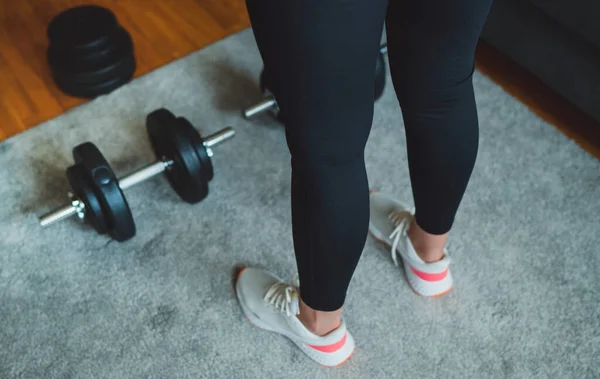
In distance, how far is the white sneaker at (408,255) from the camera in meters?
1.04

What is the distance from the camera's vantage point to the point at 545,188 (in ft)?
4.08

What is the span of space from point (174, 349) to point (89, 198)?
0.33 metres

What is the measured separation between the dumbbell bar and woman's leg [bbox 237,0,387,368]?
49 cm

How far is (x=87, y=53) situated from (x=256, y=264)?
0.71m

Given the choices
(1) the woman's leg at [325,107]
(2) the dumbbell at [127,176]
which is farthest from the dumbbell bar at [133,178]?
(1) the woman's leg at [325,107]

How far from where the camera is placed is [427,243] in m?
1.00

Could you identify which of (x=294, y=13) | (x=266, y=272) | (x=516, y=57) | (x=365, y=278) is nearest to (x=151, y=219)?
(x=266, y=272)

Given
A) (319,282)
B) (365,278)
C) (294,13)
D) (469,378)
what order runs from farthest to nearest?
(365,278), (469,378), (319,282), (294,13)

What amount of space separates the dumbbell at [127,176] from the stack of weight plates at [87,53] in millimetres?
307

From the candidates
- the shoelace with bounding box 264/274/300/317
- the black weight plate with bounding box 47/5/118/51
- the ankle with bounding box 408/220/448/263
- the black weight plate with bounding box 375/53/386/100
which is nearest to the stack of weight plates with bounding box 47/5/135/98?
the black weight plate with bounding box 47/5/118/51

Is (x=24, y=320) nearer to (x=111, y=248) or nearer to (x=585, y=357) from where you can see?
(x=111, y=248)

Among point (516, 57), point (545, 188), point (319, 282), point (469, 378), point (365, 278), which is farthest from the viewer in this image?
point (516, 57)

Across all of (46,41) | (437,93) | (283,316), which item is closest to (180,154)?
(283,316)

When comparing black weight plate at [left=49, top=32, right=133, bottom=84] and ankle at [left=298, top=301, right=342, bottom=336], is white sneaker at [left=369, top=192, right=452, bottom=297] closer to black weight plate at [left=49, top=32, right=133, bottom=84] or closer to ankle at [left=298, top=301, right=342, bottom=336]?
ankle at [left=298, top=301, right=342, bottom=336]
